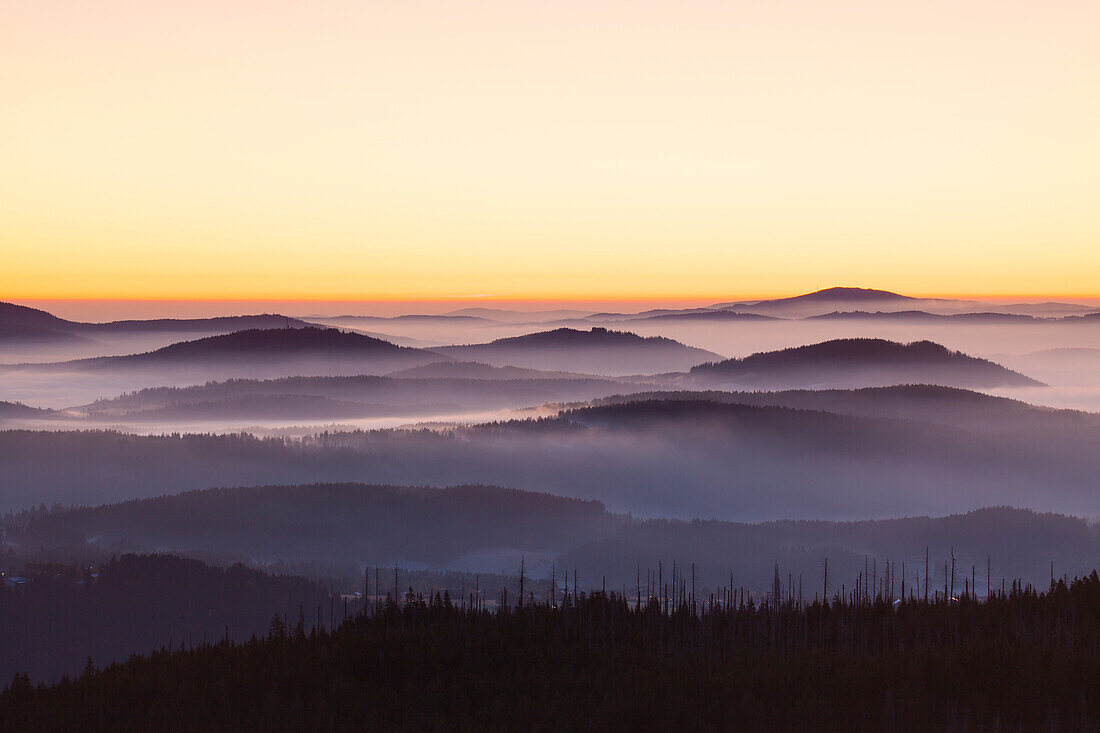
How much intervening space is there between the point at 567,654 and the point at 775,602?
49619mm

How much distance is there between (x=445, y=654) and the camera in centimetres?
14262

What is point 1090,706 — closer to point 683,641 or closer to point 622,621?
point 683,641

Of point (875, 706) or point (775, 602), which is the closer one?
point (875, 706)

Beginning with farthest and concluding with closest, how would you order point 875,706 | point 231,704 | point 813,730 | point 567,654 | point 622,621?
point 622,621, point 567,654, point 231,704, point 875,706, point 813,730

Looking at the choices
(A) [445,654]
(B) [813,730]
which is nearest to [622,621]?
(A) [445,654]

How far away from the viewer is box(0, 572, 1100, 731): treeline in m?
102

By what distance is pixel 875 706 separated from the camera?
102 metres

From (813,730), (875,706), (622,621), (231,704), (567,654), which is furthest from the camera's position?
(622,621)

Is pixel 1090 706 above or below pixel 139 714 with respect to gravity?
above

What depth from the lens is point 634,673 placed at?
122375mm

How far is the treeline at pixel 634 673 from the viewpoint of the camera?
335ft

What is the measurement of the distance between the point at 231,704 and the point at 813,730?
6460 centimetres

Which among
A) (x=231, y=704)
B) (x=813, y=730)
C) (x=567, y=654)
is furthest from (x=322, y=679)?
(x=813, y=730)

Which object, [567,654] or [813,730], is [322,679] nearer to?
[567,654]
